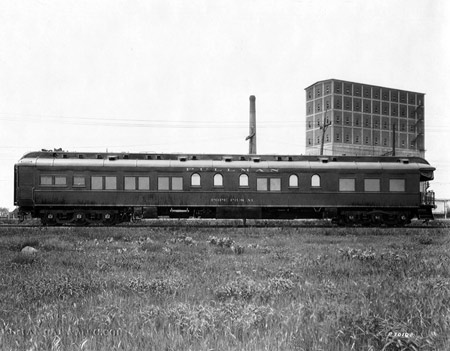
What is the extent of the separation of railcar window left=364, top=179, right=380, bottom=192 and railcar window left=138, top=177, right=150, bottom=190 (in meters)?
12.7

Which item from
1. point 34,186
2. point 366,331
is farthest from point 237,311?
point 34,186

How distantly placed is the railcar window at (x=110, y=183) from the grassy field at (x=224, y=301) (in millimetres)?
14866

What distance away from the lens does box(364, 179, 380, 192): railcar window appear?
88.8 feet

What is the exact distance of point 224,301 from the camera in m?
6.38

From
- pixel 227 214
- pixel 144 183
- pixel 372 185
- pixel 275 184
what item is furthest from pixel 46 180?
pixel 372 185

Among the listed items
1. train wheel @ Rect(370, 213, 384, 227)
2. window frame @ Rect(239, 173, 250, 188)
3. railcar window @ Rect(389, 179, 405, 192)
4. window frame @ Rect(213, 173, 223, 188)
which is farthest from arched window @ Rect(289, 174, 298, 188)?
railcar window @ Rect(389, 179, 405, 192)

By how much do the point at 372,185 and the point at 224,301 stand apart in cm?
2254

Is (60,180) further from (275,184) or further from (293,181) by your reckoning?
(293,181)

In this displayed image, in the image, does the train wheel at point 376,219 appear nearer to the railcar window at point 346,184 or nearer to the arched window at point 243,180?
the railcar window at point 346,184

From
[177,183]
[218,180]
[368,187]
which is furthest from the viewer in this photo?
[368,187]

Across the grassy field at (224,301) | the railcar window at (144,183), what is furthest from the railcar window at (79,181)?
the grassy field at (224,301)

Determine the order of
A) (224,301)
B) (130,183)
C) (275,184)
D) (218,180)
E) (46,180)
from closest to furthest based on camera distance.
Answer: (224,301) → (46,180) → (130,183) → (218,180) → (275,184)

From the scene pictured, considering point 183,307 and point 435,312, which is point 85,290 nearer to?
point 183,307

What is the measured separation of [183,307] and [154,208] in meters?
21.0
